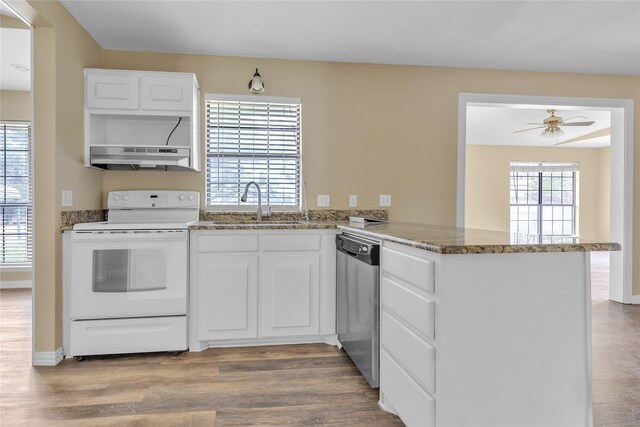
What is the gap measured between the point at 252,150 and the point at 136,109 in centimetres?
97

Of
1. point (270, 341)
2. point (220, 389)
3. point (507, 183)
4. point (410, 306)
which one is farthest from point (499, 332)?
point (507, 183)

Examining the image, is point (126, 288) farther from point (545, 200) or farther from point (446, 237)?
point (545, 200)

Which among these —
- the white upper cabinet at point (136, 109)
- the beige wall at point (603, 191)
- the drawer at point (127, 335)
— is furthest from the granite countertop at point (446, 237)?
the beige wall at point (603, 191)

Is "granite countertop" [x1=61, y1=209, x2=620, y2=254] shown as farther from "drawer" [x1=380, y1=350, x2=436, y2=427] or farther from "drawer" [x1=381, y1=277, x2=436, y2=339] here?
"drawer" [x1=380, y1=350, x2=436, y2=427]

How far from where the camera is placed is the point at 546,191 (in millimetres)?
8547

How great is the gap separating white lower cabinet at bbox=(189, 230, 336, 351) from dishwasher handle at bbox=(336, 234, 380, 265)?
233mm

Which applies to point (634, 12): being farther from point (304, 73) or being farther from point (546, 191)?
point (546, 191)

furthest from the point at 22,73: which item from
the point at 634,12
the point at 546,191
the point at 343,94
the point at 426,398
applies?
the point at 546,191

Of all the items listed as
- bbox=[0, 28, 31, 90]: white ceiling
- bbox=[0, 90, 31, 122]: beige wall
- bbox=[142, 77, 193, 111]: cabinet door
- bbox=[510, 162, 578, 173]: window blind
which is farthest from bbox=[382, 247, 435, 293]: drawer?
bbox=[510, 162, 578, 173]: window blind

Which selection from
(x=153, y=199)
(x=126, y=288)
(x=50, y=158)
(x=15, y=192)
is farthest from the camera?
(x=15, y=192)

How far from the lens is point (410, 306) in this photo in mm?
1629

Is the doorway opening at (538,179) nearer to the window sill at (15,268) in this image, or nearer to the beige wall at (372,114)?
the beige wall at (372,114)

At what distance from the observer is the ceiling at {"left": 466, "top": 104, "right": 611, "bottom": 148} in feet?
19.4

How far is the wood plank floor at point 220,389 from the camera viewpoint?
1.90 metres
